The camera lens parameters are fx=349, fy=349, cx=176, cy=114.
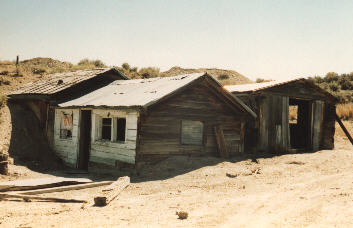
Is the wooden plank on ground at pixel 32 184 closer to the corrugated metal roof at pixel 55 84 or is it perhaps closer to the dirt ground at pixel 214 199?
the dirt ground at pixel 214 199

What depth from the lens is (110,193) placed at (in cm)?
816

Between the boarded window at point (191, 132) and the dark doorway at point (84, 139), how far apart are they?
384 centimetres

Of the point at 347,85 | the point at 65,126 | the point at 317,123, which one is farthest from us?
the point at 347,85

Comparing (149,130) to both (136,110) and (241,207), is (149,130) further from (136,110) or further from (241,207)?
(241,207)

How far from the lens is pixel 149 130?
470 inches

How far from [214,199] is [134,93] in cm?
610

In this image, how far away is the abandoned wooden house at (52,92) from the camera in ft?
49.2

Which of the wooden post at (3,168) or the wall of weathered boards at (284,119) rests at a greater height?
the wall of weathered boards at (284,119)

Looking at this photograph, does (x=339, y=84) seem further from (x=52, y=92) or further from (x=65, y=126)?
(x=52, y=92)

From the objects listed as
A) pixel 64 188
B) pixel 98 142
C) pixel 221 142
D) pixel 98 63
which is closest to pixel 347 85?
pixel 98 63

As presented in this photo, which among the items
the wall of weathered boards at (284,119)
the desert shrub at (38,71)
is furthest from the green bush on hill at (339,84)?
the desert shrub at (38,71)

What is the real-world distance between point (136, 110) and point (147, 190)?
267 centimetres

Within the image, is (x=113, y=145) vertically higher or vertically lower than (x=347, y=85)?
lower

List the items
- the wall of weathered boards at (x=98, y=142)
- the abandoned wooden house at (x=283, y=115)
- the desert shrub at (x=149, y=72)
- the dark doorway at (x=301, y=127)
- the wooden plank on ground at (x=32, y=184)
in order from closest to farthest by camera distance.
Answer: the wooden plank on ground at (x=32, y=184) < the wall of weathered boards at (x=98, y=142) < the abandoned wooden house at (x=283, y=115) < the dark doorway at (x=301, y=127) < the desert shrub at (x=149, y=72)
